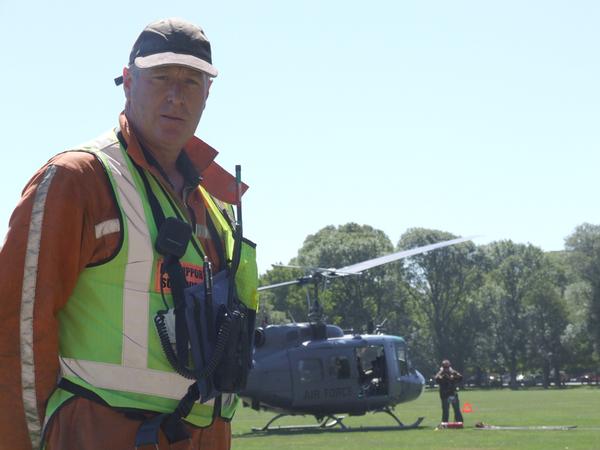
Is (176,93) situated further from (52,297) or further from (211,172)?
(52,297)

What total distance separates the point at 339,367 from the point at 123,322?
72.0ft

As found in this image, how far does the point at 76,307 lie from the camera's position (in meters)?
2.73

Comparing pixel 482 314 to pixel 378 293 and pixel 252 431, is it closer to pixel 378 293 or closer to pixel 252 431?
pixel 378 293

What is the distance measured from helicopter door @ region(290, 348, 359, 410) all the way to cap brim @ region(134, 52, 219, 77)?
2139 cm

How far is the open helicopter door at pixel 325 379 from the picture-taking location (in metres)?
24.2

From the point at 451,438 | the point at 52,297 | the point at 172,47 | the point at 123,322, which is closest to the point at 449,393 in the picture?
the point at 451,438

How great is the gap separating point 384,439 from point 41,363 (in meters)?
18.7

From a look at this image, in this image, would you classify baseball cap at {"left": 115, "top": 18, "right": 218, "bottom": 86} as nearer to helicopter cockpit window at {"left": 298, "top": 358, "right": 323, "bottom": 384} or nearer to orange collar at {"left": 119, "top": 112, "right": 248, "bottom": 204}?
orange collar at {"left": 119, "top": 112, "right": 248, "bottom": 204}

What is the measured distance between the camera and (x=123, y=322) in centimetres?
273

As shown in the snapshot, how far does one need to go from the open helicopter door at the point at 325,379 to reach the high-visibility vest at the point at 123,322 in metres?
21.4

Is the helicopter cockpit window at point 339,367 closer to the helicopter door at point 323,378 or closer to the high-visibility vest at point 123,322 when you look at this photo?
the helicopter door at point 323,378

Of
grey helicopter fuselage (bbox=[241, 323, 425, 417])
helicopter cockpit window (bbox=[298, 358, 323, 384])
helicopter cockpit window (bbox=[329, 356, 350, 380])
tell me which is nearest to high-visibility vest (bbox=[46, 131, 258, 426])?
grey helicopter fuselage (bbox=[241, 323, 425, 417])

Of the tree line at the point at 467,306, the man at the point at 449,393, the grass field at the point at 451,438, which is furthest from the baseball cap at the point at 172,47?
the tree line at the point at 467,306

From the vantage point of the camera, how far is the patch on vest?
2824 mm
